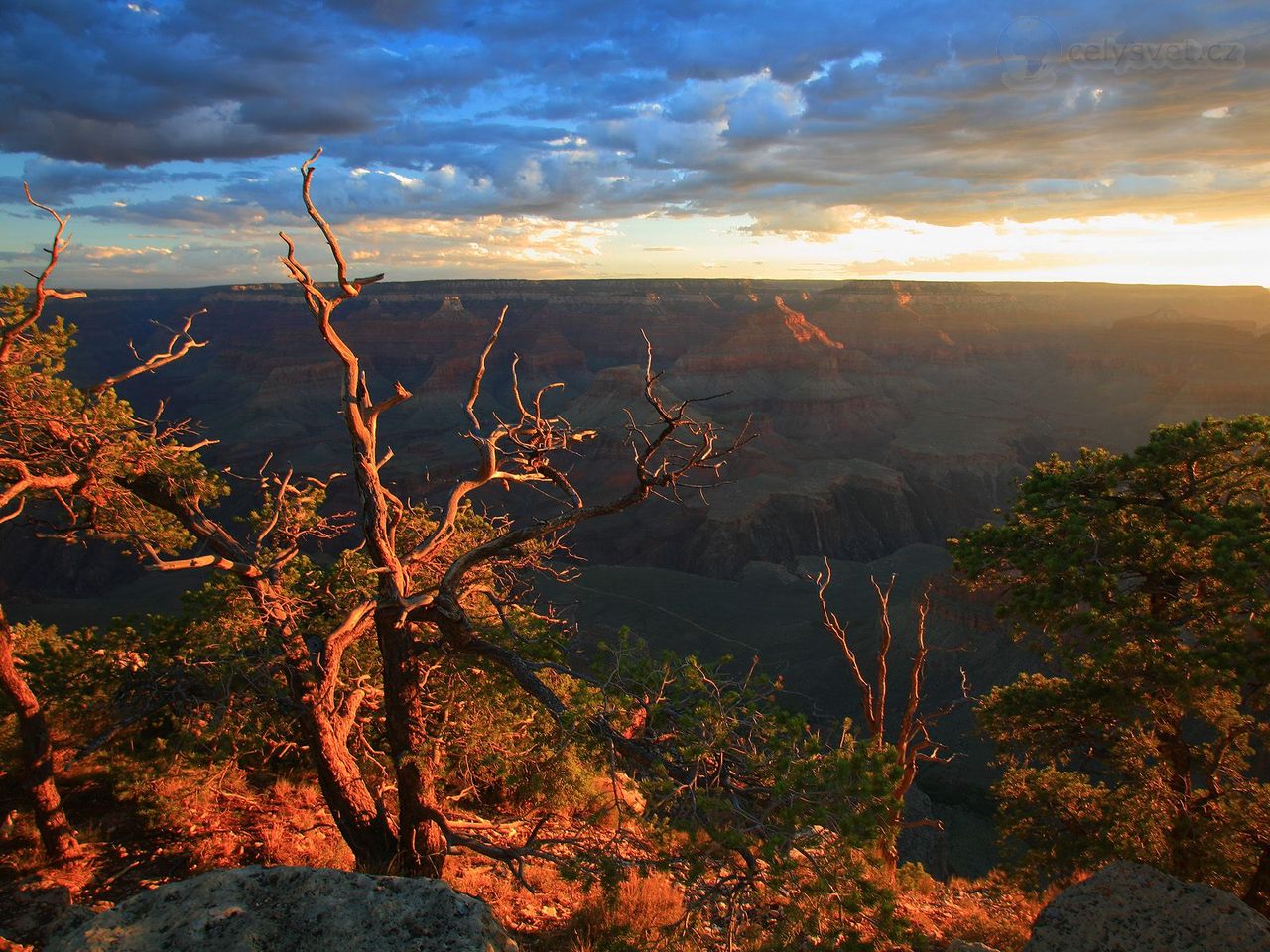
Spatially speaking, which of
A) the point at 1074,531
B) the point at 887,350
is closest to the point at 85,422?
the point at 1074,531

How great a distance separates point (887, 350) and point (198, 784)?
111203mm

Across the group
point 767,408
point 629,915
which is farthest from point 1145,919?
point 767,408

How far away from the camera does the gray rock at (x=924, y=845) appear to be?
746 inches

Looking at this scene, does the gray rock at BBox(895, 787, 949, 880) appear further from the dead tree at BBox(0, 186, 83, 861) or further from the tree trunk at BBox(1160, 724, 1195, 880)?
the dead tree at BBox(0, 186, 83, 861)

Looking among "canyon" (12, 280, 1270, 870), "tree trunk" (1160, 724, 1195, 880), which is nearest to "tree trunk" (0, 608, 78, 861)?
"canyon" (12, 280, 1270, 870)

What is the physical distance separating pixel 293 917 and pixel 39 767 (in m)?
5.59

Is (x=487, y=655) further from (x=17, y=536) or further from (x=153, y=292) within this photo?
(x=153, y=292)

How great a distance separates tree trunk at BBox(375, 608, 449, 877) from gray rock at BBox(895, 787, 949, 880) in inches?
589

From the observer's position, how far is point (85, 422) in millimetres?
8109

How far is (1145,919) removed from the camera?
6.00 m

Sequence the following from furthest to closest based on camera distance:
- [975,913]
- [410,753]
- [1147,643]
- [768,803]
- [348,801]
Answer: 1. [1147,643]
2. [975,913]
3. [348,801]
4. [410,753]
5. [768,803]

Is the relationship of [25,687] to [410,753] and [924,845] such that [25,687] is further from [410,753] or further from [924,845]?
[924,845]

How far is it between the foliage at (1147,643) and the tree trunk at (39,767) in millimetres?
11274

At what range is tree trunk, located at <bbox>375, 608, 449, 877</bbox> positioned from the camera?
660 centimetres
